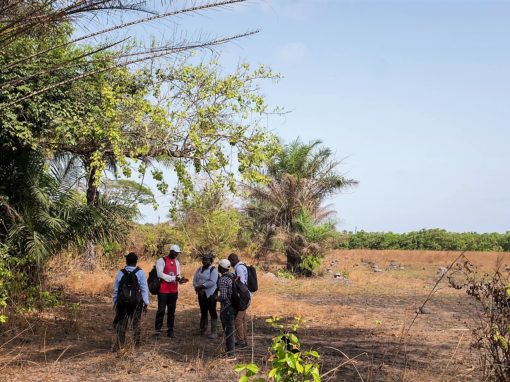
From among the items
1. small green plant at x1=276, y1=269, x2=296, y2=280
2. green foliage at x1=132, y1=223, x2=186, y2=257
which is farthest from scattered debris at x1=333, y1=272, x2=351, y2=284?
green foliage at x1=132, y1=223, x2=186, y2=257

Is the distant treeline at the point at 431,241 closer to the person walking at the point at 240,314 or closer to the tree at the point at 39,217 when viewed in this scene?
the tree at the point at 39,217

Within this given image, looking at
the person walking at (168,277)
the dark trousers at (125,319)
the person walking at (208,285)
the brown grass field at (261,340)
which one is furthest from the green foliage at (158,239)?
the dark trousers at (125,319)

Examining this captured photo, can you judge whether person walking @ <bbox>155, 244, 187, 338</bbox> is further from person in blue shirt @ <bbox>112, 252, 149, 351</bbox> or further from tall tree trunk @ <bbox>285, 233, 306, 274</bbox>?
tall tree trunk @ <bbox>285, 233, 306, 274</bbox>

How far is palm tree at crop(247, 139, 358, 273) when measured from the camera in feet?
88.1

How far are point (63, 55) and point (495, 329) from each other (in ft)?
40.5

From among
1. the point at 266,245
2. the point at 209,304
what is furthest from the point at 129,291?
the point at 266,245

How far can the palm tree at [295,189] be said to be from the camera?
1057 inches

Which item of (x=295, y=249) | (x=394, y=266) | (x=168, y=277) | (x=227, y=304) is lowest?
(x=394, y=266)

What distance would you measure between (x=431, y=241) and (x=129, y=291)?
46.7 meters

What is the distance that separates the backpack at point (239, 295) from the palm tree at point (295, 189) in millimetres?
17715

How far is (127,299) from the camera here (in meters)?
8.21

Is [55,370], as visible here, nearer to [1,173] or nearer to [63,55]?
[1,173]

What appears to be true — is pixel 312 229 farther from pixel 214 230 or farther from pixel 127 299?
pixel 127 299

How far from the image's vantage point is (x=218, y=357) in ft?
27.1
